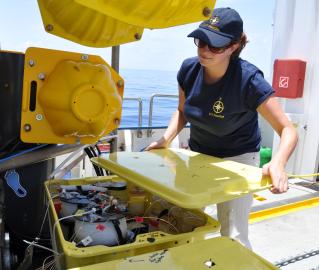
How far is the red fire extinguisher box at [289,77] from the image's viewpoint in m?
3.51

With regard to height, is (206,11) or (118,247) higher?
(206,11)

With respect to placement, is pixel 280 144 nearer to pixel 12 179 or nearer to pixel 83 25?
pixel 83 25

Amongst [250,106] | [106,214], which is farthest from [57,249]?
[250,106]

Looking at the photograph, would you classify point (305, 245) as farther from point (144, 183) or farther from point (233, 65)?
point (144, 183)

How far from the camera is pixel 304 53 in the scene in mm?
3576

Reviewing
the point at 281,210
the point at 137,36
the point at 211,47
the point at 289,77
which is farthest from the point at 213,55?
the point at 289,77

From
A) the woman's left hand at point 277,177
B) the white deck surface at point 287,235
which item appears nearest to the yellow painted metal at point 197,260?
the woman's left hand at point 277,177

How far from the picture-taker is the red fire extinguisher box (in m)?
3.51

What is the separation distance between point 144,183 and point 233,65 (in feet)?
2.58

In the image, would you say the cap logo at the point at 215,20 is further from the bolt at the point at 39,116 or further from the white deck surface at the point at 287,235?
the white deck surface at the point at 287,235

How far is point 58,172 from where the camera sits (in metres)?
1.48

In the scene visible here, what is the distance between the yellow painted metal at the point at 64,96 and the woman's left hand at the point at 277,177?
1.82 feet

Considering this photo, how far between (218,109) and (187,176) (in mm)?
576

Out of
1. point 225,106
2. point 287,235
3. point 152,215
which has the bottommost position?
point 287,235
